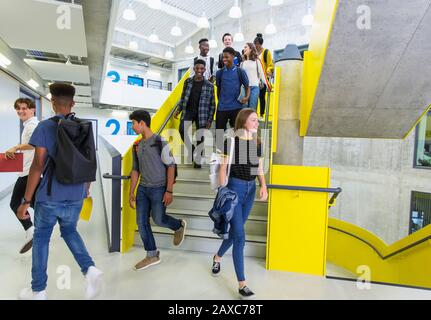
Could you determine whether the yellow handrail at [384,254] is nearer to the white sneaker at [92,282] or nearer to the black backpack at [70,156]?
the white sneaker at [92,282]

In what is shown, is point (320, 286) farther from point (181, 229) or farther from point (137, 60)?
point (137, 60)

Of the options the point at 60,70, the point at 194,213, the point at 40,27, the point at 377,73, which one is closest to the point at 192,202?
the point at 194,213

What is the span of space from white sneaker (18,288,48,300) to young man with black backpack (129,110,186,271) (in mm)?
829

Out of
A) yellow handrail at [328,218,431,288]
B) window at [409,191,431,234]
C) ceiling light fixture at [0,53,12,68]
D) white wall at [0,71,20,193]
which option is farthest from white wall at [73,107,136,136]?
window at [409,191,431,234]

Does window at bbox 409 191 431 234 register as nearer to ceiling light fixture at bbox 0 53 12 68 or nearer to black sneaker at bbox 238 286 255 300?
black sneaker at bbox 238 286 255 300

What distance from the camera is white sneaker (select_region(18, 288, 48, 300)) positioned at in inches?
79.4

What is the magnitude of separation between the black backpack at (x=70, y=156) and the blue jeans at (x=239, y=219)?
3.63 feet

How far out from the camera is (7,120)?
5680 mm

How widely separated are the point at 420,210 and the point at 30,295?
342 inches

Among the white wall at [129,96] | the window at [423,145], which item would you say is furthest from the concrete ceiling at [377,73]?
the white wall at [129,96]

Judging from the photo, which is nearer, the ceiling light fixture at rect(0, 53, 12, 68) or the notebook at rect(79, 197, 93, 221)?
the notebook at rect(79, 197, 93, 221)

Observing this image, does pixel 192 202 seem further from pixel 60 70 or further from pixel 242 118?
pixel 60 70

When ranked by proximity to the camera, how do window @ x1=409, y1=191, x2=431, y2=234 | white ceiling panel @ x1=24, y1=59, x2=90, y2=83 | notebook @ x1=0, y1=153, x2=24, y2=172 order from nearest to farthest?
notebook @ x1=0, y1=153, x2=24, y2=172, white ceiling panel @ x1=24, y1=59, x2=90, y2=83, window @ x1=409, y1=191, x2=431, y2=234

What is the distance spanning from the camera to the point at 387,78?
2994mm
